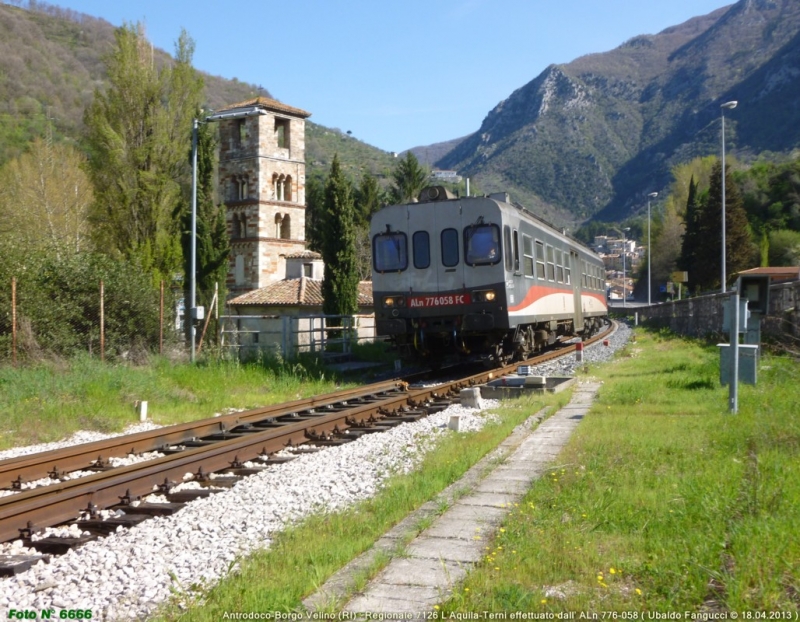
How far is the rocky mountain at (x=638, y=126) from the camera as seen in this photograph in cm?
13512

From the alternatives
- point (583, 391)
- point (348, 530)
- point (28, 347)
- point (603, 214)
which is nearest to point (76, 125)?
point (28, 347)

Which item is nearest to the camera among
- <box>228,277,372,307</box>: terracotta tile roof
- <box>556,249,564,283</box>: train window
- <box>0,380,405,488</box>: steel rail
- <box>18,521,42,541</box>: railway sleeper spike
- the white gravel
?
the white gravel

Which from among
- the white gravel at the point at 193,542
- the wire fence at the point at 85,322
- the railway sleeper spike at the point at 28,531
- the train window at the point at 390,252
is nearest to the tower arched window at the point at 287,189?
the wire fence at the point at 85,322

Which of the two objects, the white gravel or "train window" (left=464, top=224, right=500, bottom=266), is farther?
"train window" (left=464, top=224, right=500, bottom=266)

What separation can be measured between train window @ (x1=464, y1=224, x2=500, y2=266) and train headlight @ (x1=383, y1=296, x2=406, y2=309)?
150 cm

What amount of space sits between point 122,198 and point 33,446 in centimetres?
2612

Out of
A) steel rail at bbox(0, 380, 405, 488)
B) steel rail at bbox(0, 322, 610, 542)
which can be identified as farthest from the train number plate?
steel rail at bbox(0, 322, 610, 542)

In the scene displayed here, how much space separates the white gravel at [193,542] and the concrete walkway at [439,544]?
2.60 ft

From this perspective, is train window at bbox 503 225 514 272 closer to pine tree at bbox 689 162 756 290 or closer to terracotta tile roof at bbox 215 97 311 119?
terracotta tile roof at bbox 215 97 311 119

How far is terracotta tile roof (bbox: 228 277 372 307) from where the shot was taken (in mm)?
40500

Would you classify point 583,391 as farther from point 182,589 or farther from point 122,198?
point 122,198

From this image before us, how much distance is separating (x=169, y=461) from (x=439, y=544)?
11.8ft

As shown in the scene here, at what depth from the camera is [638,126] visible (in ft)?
581

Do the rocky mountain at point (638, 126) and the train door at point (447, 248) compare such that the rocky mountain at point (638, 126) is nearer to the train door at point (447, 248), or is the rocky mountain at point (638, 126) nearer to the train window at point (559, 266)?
the train window at point (559, 266)
